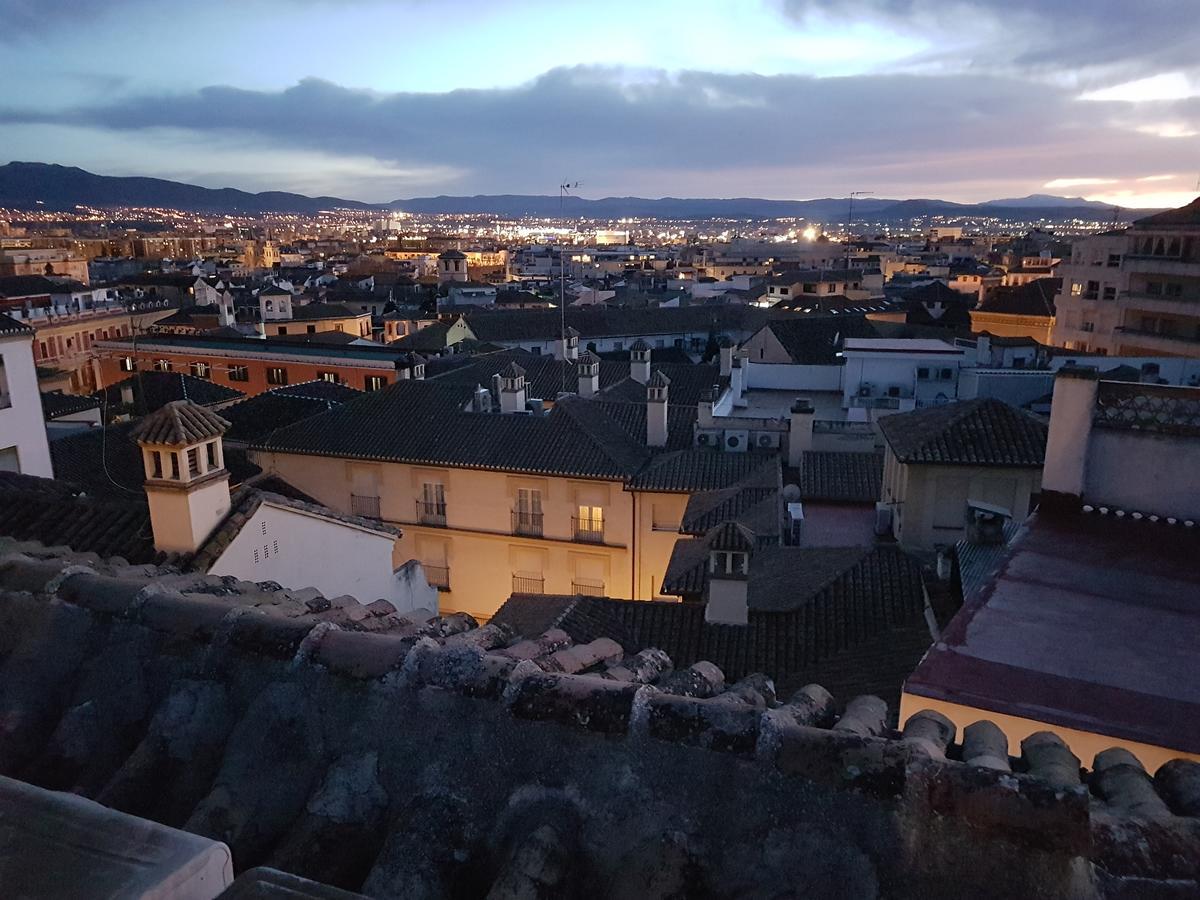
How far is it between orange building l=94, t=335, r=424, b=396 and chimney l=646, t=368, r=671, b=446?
13.0 meters


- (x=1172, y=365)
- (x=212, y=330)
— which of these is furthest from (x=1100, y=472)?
(x=212, y=330)

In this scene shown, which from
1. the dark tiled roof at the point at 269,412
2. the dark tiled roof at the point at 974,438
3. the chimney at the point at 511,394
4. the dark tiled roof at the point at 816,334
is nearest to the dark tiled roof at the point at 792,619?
the dark tiled roof at the point at 974,438

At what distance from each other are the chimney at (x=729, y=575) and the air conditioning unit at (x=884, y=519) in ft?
12.7

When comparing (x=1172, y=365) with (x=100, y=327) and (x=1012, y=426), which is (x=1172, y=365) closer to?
(x=1012, y=426)

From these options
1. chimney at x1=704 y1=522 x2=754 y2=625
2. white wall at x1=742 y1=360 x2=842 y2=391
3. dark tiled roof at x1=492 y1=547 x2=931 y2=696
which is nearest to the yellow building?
white wall at x1=742 y1=360 x2=842 y2=391

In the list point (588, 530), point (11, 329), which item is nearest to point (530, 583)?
point (588, 530)

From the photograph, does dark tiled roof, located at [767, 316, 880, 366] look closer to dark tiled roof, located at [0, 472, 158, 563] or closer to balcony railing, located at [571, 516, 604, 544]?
balcony railing, located at [571, 516, 604, 544]

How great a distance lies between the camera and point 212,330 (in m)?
46.5

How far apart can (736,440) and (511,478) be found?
5.76 metres

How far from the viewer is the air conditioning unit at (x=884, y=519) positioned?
589 inches

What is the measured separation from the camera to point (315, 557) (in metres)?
12.1

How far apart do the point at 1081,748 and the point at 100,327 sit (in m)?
53.0

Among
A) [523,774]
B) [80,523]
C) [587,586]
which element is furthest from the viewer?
[587,586]

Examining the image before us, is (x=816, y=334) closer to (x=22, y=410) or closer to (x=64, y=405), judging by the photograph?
(x=64, y=405)
